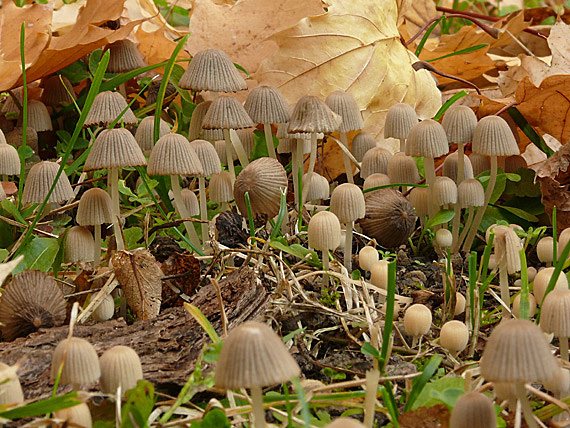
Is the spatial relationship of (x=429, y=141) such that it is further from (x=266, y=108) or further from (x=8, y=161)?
(x=8, y=161)

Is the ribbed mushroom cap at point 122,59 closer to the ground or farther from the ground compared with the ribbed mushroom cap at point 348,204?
farther from the ground

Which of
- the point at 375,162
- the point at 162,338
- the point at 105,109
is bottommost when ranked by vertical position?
the point at 162,338

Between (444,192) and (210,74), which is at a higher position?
(210,74)

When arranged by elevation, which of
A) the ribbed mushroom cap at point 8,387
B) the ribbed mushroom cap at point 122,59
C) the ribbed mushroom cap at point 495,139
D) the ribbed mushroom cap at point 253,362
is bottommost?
the ribbed mushroom cap at point 8,387

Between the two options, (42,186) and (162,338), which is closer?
(162,338)

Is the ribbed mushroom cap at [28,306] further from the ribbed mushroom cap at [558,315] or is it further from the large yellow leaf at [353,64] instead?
the large yellow leaf at [353,64]

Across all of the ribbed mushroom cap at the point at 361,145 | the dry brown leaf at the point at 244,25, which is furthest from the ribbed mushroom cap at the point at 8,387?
the dry brown leaf at the point at 244,25

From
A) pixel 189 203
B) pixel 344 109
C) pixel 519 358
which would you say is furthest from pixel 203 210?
pixel 519 358
